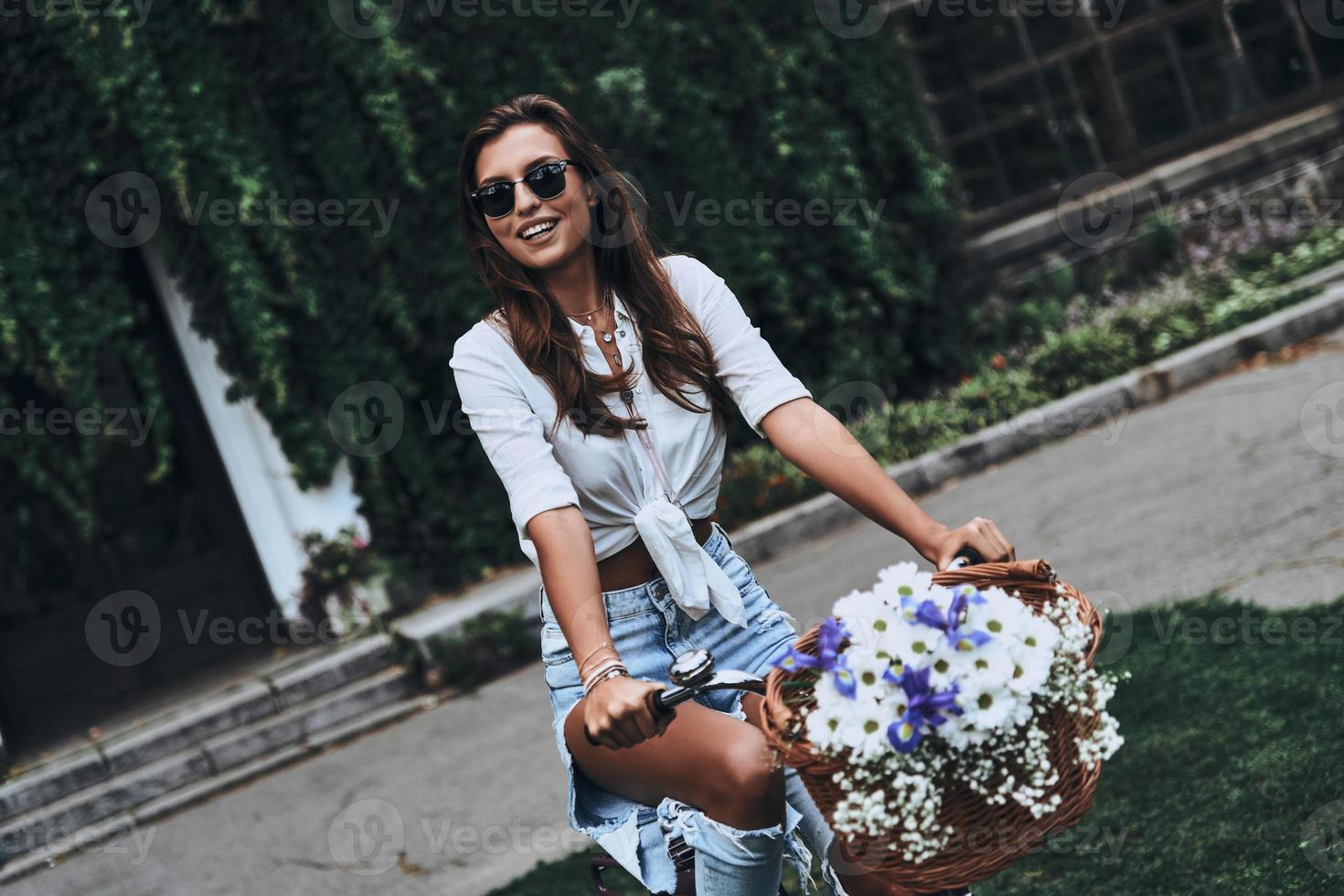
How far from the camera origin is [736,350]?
256cm

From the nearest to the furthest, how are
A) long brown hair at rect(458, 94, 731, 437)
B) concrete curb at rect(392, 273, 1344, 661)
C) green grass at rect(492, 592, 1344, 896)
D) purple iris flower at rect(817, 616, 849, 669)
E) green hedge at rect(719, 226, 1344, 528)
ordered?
purple iris flower at rect(817, 616, 849, 669) < long brown hair at rect(458, 94, 731, 437) < green grass at rect(492, 592, 1344, 896) < concrete curb at rect(392, 273, 1344, 661) < green hedge at rect(719, 226, 1344, 528)

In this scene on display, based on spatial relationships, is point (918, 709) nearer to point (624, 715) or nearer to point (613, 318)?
point (624, 715)

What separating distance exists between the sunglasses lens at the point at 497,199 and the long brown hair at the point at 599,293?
0.08 meters

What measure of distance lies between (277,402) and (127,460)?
111 centimetres

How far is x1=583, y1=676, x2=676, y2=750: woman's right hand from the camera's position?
188 cm

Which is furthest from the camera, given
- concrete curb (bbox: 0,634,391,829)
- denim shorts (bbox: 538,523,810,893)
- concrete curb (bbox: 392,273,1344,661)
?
concrete curb (bbox: 392,273,1344,661)

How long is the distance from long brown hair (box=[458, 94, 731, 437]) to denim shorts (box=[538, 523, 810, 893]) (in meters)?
0.31

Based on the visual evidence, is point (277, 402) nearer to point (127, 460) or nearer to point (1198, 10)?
point (127, 460)

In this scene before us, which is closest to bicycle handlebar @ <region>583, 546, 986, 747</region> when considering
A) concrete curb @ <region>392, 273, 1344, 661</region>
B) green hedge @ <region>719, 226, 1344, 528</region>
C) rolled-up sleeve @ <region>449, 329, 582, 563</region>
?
rolled-up sleeve @ <region>449, 329, 582, 563</region>

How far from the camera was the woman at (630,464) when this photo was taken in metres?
2.12

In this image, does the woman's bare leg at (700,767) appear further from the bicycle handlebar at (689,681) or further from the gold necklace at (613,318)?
the gold necklace at (613,318)

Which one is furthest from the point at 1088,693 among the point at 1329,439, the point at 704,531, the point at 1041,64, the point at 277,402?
the point at 1041,64

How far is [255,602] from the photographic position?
8.16 meters

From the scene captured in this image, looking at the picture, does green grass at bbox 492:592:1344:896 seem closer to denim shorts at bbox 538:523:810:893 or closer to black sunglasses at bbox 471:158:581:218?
denim shorts at bbox 538:523:810:893
